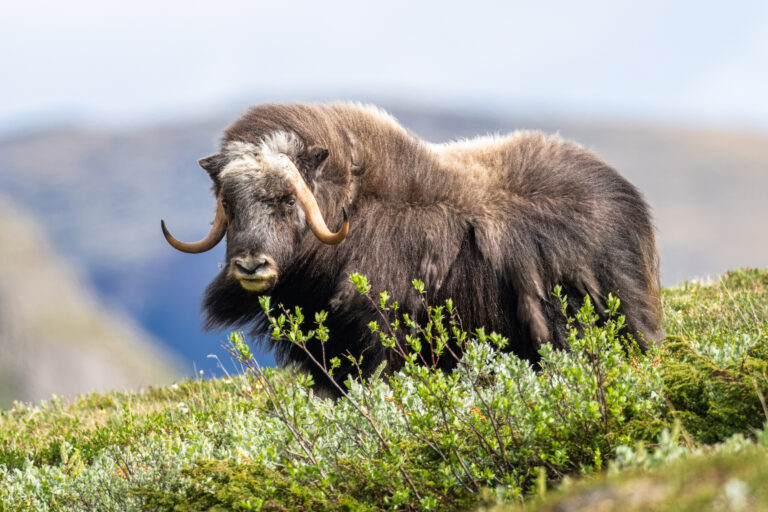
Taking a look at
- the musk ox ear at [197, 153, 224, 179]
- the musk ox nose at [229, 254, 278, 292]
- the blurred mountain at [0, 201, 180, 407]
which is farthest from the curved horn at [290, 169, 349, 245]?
the blurred mountain at [0, 201, 180, 407]

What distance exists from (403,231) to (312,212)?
0.59 m

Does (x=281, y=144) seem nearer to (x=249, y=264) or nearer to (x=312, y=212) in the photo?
(x=312, y=212)

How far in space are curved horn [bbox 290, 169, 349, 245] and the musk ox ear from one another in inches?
22.7

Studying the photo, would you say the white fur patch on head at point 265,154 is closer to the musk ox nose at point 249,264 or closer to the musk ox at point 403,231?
the musk ox at point 403,231

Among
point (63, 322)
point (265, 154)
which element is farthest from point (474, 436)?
point (63, 322)

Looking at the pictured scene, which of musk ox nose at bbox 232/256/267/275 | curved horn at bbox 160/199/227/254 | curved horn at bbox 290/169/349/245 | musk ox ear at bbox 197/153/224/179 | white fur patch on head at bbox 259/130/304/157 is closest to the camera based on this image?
musk ox nose at bbox 232/256/267/275

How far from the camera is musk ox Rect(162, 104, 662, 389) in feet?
16.4

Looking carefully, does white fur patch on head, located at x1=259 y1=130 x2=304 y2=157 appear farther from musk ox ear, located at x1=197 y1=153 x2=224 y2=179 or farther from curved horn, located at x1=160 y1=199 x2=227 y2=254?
curved horn, located at x1=160 y1=199 x2=227 y2=254

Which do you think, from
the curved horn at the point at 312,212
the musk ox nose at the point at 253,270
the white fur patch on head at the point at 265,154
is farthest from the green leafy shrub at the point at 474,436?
the white fur patch on head at the point at 265,154

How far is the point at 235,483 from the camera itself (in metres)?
3.04

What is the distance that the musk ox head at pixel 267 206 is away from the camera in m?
4.82

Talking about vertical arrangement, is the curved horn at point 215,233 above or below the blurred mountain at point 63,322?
above

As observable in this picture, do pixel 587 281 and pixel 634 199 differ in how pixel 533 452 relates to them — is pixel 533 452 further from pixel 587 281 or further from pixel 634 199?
pixel 634 199

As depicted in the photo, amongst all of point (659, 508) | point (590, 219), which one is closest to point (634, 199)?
point (590, 219)
